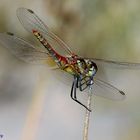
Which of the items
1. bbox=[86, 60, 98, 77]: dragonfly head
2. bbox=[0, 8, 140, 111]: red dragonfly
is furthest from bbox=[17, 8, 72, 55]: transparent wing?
bbox=[86, 60, 98, 77]: dragonfly head

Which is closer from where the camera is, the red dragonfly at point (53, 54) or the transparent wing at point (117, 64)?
the red dragonfly at point (53, 54)

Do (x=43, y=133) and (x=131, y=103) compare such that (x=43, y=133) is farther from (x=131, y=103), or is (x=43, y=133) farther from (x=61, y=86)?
(x=131, y=103)

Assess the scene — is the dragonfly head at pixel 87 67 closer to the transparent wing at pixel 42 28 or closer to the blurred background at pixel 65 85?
the transparent wing at pixel 42 28

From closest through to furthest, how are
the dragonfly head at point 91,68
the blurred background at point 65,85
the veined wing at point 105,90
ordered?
the dragonfly head at point 91,68 → the veined wing at point 105,90 → the blurred background at point 65,85

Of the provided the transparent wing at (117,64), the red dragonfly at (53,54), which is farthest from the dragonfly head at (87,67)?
the transparent wing at (117,64)

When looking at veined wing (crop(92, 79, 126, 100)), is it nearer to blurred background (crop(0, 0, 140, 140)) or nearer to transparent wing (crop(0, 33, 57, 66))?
blurred background (crop(0, 0, 140, 140))

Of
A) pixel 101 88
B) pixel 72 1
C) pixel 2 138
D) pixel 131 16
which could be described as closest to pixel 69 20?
pixel 72 1

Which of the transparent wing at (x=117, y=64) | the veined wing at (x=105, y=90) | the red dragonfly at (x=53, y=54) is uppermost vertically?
the transparent wing at (x=117, y=64)
